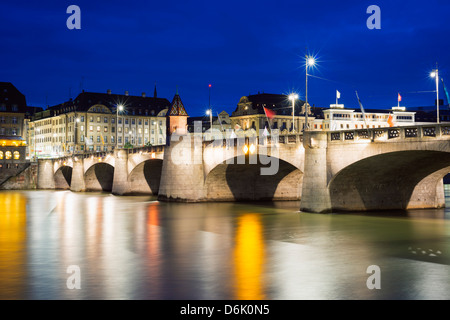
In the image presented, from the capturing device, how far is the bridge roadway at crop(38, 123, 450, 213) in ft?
120

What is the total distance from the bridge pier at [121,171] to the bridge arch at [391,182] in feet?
125

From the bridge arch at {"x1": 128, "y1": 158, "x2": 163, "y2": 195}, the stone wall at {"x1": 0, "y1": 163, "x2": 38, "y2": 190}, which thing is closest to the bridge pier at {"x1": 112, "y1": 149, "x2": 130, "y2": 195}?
the bridge arch at {"x1": 128, "y1": 158, "x2": 163, "y2": 195}

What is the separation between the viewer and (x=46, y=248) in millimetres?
27500

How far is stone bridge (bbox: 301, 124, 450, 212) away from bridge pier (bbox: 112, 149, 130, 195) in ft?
117

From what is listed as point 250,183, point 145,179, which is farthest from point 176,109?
point 145,179

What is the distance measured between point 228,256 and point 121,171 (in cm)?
5102

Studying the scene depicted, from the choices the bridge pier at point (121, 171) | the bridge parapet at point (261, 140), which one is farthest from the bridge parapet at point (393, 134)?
the bridge pier at point (121, 171)

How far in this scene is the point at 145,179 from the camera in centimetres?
7438

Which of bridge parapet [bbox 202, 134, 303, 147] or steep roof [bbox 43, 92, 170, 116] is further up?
steep roof [bbox 43, 92, 170, 116]

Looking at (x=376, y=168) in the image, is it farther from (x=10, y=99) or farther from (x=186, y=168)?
(x=10, y=99)

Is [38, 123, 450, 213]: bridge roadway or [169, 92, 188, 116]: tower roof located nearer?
[38, 123, 450, 213]: bridge roadway

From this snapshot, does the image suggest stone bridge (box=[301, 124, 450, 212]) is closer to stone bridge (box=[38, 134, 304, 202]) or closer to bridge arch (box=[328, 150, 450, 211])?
bridge arch (box=[328, 150, 450, 211])

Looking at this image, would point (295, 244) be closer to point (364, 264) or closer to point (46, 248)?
point (364, 264)
